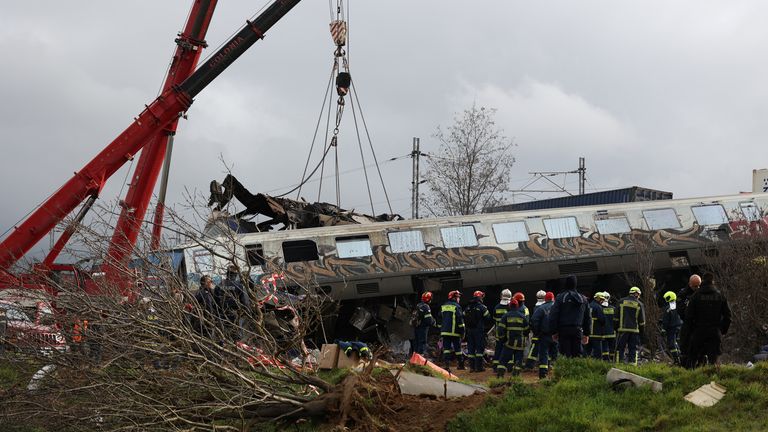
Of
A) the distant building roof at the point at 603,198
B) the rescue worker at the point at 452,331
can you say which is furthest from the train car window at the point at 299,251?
the distant building roof at the point at 603,198

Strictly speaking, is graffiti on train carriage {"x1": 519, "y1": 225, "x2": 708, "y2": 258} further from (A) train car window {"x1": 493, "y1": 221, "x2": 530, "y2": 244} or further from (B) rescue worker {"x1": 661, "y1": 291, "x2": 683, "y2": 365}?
(B) rescue worker {"x1": 661, "y1": 291, "x2": 683, "y2": 365}

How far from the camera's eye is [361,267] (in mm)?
19312

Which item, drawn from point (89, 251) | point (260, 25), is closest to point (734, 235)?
point (260, 25)

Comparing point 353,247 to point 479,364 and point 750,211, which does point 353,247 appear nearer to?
point 479,364

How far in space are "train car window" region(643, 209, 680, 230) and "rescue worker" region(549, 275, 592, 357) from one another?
7.68m

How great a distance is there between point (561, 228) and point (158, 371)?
1295 centimetres

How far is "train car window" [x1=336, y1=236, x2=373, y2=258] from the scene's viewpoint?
1938 cm

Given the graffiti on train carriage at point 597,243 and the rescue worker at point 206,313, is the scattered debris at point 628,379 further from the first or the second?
the graffiti on train carriage at point 597,243

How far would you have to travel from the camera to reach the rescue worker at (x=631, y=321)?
1483 centimetres

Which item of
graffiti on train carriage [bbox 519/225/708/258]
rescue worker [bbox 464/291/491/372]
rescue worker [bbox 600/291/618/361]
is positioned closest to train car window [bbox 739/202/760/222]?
graffiti on train carriage [bbox 519/225/708/258]

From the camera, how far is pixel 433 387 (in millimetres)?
11289

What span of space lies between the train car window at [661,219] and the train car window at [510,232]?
3093 millimetres

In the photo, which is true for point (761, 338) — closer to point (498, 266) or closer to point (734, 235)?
point (734, 235)

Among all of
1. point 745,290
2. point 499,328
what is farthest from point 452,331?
point 745,290
